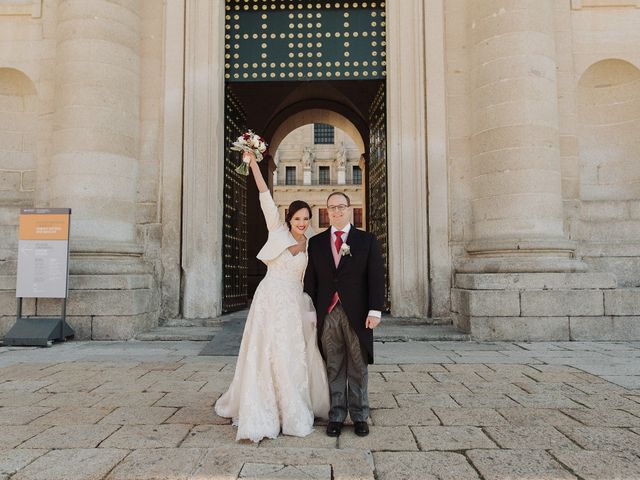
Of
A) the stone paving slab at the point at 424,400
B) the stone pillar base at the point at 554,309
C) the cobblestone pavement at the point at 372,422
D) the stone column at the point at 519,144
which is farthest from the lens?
the stone column at the point at 519,144

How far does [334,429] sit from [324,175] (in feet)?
160

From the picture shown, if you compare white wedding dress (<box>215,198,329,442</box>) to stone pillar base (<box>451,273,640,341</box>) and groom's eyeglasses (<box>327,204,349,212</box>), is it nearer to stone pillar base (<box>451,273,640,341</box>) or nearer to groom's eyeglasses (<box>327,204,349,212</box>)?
groom's eyeglasses (<box>327,204,349,212</box>)

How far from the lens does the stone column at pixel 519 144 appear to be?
24.3ft

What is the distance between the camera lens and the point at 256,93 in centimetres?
1501

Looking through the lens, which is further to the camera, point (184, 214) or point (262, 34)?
point (262, 34)

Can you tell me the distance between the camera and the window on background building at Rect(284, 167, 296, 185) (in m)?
51.3

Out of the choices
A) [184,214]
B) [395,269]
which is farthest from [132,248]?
[395,269]

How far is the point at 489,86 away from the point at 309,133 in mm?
44904

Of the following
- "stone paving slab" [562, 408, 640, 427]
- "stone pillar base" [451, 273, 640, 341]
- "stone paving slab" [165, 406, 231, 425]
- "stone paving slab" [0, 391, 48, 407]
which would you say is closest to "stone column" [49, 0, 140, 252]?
"stone paving slab" [0, 391, 48, 407]

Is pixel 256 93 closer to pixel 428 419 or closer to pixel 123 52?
pixel 123 52

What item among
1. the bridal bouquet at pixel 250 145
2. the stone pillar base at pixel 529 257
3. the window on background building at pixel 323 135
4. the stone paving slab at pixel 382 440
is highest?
the window on background building at pixel 323 135

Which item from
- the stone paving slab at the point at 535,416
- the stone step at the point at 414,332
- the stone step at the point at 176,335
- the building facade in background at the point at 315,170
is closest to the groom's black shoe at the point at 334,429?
the stone paving slab at the point at 535,416

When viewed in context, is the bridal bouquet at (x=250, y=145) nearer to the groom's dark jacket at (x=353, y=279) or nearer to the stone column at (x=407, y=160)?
the groom's dark jacket at (x=353, y=279)

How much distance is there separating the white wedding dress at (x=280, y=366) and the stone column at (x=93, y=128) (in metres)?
4.87
